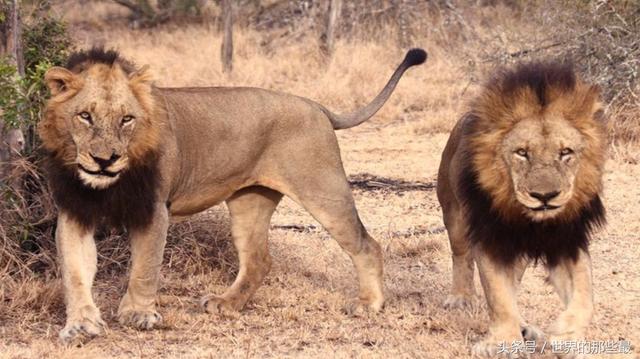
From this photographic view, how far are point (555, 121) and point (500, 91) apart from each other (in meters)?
0.24

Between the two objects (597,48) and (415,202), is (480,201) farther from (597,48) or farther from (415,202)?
(597,48)

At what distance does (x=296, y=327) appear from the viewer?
4.90 m

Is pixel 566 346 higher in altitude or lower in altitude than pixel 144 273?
higher

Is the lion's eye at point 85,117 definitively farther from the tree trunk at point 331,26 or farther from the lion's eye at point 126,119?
the tree trunk at point 331,26

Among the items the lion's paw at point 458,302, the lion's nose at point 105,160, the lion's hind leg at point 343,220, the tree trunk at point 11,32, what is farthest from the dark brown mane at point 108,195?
the lion's paw at point 458,302

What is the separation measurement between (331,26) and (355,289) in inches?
280

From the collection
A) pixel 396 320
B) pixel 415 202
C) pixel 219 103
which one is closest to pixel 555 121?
pixel 396 320

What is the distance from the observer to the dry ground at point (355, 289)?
14.9ft

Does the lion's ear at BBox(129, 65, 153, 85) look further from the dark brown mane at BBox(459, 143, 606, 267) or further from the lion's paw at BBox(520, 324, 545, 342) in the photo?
the lion's paw at BBox(520, 324, 545, 342)

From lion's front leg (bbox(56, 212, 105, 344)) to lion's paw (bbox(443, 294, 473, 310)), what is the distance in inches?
62.9

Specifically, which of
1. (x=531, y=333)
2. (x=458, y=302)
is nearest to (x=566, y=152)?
(x=531, y=333)

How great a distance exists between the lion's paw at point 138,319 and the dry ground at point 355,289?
42 mm

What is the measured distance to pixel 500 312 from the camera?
13.8 feet

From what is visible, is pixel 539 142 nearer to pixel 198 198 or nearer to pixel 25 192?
pixel 198 198
